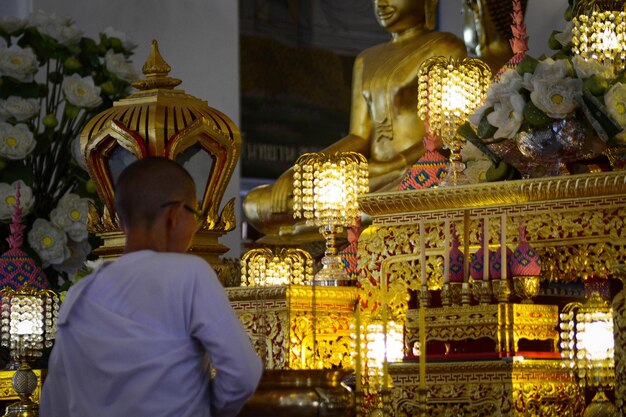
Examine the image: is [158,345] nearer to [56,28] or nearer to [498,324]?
[498,324]

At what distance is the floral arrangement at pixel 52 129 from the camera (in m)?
4.71

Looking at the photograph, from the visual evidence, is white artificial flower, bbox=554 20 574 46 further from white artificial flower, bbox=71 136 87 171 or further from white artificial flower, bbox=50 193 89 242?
white artificial flower, bbox=71 136 87 171

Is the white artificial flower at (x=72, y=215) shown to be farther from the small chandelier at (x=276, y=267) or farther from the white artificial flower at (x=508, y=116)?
the white artificial flower at (x=508, y=116)

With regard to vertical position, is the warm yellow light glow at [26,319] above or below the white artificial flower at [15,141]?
below

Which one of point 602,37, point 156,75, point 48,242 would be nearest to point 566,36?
point 602,37

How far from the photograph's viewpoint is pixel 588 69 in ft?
10.7

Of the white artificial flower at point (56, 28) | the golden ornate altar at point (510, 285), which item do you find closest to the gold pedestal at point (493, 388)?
the golden ornate altar at point (510, 285)

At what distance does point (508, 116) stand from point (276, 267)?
1.11 m

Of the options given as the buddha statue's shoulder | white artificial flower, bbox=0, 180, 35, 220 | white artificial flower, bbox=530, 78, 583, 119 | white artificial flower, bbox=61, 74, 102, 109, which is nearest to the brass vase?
white artificial flower, bbox=530, 78, 583, 119

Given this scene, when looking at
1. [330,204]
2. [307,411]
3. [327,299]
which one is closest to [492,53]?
[330,204]

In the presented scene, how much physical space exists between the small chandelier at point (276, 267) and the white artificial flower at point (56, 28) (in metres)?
1.19

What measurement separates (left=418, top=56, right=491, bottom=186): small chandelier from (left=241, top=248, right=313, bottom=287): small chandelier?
58 cm

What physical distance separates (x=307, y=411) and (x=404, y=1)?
3146 millimetres

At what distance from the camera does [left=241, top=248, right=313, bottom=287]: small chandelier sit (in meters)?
4.16
